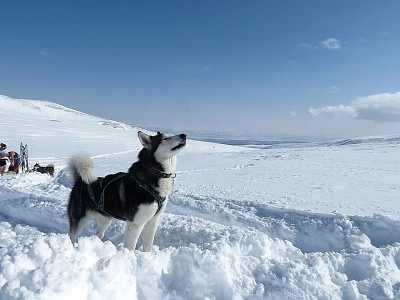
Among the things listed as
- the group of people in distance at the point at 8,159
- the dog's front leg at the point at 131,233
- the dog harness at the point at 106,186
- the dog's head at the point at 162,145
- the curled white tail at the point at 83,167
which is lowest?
the group of people in distance at the point at 8,159

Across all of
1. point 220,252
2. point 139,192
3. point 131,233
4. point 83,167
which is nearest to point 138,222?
point 131,233

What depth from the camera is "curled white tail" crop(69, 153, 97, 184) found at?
479cm

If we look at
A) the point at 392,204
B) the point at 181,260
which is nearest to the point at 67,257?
the point at 181,260

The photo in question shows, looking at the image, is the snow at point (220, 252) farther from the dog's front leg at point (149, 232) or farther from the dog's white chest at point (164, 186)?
the dog's white chest at point (164, 186)

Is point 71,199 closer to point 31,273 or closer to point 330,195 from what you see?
point 31,273

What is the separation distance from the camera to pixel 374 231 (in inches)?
221

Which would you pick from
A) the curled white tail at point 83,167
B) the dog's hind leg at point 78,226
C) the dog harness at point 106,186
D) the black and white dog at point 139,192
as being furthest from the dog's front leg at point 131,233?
the curled white tail at point 83,167

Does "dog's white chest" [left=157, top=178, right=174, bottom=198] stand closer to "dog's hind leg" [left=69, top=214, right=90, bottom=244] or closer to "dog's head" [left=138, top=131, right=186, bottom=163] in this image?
"dog's head" [left=138, top=131, right=186, bottom=163]

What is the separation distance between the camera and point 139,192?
4242 millimetres

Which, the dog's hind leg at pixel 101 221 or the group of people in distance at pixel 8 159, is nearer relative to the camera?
the dog's hind leg at pixel 101 221

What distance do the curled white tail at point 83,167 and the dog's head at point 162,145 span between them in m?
0.92

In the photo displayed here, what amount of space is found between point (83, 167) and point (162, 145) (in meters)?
1.33

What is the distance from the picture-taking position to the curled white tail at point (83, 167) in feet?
15.7

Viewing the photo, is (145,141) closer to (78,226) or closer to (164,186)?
(164,186)
